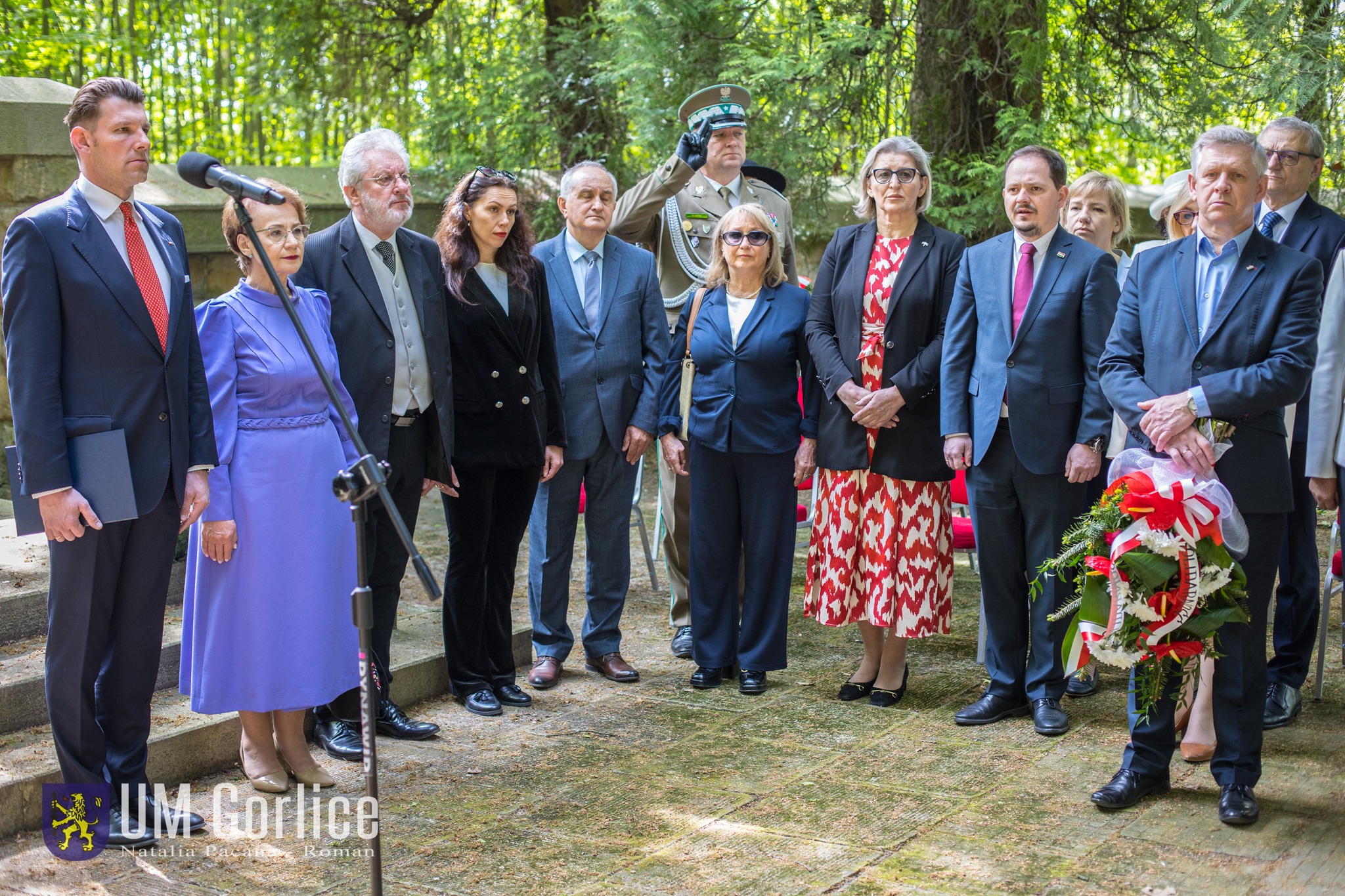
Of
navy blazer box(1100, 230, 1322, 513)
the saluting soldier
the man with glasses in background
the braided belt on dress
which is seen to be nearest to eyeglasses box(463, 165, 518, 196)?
the man with glasses in background

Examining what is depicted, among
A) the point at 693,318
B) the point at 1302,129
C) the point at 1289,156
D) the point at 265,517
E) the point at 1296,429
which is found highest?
the point at 1302,129

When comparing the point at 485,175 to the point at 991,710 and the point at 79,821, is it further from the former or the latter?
the point at 991,710

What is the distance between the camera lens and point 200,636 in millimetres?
3797

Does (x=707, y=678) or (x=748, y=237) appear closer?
(x=748, y=237)

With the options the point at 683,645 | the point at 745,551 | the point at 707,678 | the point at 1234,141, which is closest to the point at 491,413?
the point at 745,551

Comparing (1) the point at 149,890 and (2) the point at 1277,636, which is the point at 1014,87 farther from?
(1) the point at 149,890

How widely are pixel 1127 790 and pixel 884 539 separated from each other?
4.43ft

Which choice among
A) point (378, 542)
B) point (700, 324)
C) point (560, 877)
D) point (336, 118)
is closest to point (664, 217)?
point (700, 324)

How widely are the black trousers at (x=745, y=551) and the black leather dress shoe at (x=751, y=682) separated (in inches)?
0.8

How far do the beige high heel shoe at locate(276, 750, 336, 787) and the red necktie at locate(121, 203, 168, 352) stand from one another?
1374 mm

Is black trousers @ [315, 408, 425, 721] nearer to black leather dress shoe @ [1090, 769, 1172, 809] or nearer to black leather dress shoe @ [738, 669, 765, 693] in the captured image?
black leather dress shoe @ [738, 669, 765, 693]

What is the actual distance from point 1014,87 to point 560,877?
18.9ft

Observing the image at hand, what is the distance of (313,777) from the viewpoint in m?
3.99

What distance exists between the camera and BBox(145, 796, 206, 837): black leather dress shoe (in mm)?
3596
